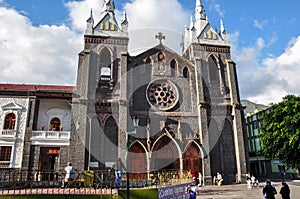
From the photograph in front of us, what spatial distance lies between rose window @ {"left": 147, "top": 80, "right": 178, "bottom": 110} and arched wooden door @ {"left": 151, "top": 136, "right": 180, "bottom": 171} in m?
3.94

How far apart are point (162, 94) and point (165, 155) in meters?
6.97

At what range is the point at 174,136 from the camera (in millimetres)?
26016

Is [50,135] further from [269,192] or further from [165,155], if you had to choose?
[269,192]

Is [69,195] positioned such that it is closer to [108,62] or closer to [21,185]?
[21,185]

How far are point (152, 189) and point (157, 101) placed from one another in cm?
1544

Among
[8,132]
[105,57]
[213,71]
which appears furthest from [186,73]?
[8,132]

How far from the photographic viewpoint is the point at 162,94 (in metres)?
28.0

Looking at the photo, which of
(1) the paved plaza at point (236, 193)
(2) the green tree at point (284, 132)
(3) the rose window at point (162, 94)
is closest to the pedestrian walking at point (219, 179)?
(1) the paved plaza at point (236, 193)

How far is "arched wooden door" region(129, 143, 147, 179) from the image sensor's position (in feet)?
80.4

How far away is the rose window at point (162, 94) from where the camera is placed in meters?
27.5

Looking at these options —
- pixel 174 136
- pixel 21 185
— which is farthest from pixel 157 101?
pixel 21 185

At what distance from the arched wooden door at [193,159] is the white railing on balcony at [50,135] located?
504 inches

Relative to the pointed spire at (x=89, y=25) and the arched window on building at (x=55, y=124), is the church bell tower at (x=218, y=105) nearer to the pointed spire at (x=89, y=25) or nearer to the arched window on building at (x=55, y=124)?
the pointed spire at (x=89, y=25)

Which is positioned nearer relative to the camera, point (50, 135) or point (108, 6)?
point (50, 135)
